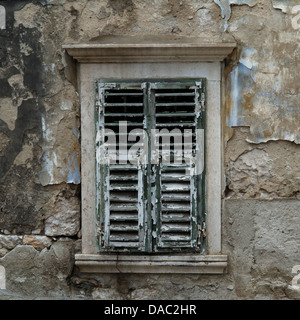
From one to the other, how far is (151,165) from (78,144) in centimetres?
58

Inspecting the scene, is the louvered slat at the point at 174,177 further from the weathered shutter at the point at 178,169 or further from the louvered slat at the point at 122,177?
the louvered slat at the point at 122,177

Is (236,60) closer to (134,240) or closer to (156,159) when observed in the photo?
(156,159)

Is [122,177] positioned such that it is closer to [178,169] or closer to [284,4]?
[178,169]

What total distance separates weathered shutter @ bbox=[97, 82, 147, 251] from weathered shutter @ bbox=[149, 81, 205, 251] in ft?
0.37

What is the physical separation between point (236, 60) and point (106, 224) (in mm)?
1556

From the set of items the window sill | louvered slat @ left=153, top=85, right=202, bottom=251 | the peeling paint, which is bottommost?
the window sill

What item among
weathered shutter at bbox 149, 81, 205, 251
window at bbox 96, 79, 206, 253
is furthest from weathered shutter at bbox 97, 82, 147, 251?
weathered shutter at bbox 149, 81, 205, 251

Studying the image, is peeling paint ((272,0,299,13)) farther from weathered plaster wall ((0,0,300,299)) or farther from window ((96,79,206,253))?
window ((96,79,206,253))

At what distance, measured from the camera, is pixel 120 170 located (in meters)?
3.67

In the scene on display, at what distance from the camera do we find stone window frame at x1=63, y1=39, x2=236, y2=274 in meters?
3.59

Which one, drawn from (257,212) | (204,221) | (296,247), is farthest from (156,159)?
(296,247)

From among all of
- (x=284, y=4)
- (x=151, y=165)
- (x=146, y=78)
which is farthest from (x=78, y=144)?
(x=284, y=4)

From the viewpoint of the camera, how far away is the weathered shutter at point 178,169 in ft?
11.9

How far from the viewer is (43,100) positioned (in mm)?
3713
